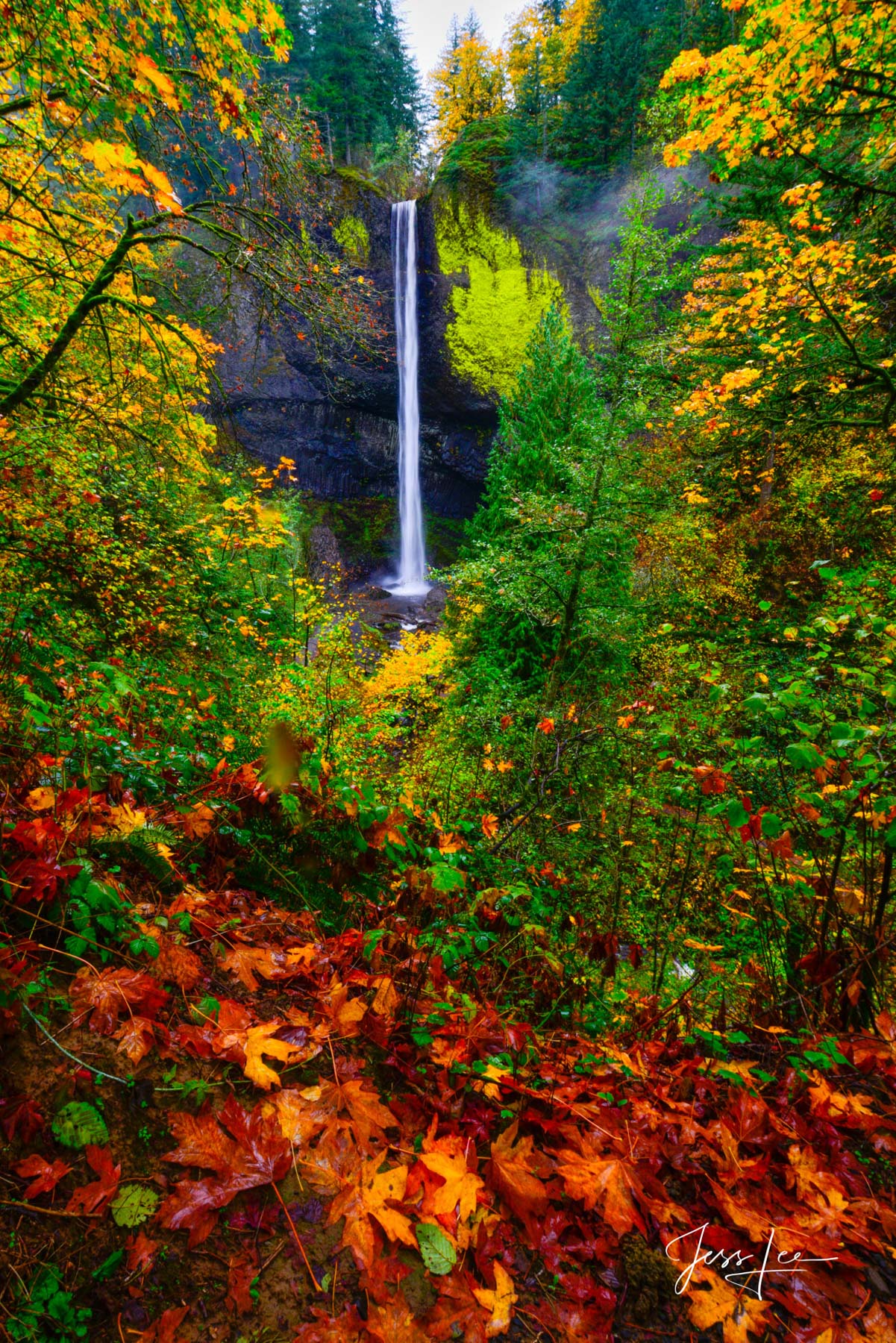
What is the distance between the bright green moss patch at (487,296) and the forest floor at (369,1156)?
22904mm

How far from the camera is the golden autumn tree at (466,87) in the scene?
2542 centimetres

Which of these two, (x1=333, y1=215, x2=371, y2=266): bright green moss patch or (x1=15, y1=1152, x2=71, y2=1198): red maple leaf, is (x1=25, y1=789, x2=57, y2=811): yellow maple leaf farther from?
(x1=333, y1=215, x2=371, y2=266): bright green moss patch

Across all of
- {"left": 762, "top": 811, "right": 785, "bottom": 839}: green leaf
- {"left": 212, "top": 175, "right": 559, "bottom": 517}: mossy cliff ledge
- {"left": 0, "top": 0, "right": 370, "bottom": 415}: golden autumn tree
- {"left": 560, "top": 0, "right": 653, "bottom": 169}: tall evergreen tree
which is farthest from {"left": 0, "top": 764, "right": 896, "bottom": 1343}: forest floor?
{"left": 560, "top": 0, "right": 653, "bottom": 169}: tall evergreen tree

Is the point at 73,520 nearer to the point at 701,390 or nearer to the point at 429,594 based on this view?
the point at 701,390

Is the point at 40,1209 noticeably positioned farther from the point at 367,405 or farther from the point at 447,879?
the point at 367,405

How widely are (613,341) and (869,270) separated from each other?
9.70 ft

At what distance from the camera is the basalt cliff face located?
71.4 feet

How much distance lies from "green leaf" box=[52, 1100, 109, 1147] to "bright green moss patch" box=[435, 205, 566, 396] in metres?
23.4

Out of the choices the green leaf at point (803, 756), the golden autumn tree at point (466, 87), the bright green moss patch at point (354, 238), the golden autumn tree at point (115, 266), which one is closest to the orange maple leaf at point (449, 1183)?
the green leaf at point (803, 756)

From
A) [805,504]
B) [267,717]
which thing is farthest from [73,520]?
[805,504]

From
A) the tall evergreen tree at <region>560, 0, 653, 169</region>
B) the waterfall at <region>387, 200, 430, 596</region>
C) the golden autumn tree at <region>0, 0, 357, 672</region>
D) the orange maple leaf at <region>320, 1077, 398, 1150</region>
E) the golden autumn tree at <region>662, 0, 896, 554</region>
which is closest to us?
the orange maple leaf at <region>320, 1077, 398, 1150</region>

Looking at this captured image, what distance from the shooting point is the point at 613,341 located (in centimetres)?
754

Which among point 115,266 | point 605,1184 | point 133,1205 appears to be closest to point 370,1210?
point 133,1205

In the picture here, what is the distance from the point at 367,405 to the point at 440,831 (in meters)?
25.3
